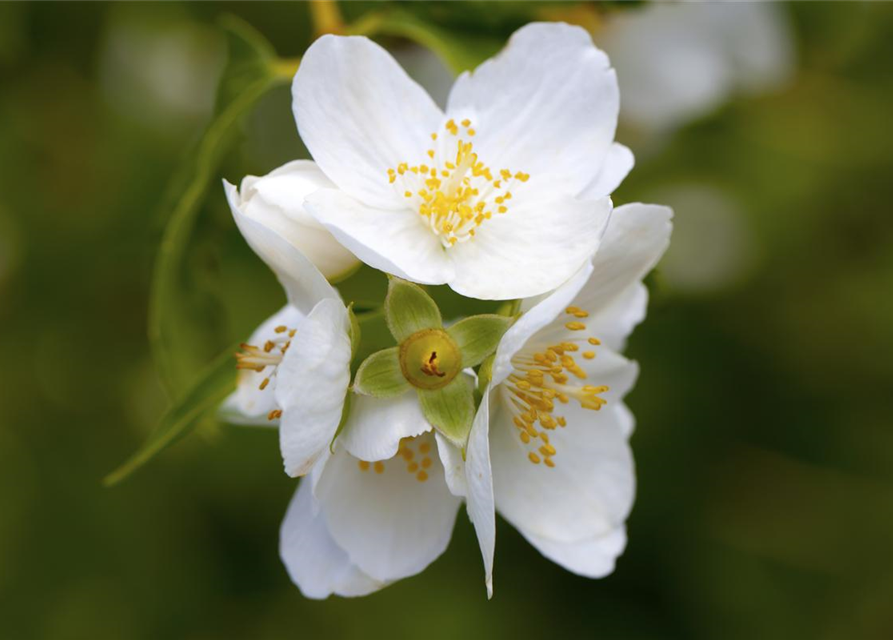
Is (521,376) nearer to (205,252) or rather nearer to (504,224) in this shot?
(504,224)

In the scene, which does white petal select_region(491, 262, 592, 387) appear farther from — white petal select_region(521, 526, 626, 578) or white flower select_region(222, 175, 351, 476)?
white petal select_region(521, 526, 626, 578)

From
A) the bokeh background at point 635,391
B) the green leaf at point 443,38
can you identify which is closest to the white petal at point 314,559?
the green leaf at point 443,38

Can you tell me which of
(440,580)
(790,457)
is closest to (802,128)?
(790,457)

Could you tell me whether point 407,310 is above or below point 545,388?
above

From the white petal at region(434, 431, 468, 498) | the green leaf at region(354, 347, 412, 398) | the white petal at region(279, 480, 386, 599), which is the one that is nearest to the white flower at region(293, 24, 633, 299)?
the green leaf at region(354, 347, 412, 398)

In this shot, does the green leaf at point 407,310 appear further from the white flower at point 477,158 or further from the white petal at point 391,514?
the white petal at point 391,514

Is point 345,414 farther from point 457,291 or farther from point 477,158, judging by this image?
point 477,158

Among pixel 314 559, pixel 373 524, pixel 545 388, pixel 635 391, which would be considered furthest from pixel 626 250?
pixel 635 391
